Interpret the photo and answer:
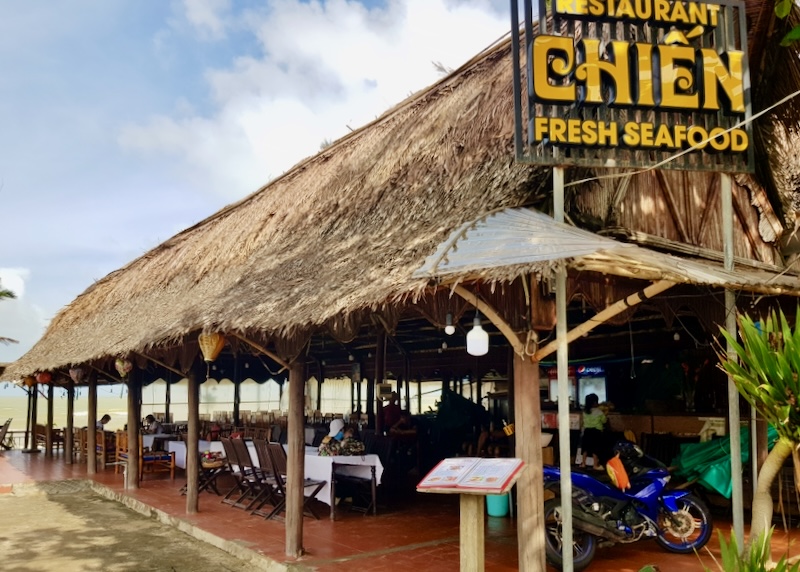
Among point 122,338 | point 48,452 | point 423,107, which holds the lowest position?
point 48,452

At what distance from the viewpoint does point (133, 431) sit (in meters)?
11.6

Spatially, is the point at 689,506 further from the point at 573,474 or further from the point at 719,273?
the point at 719,273

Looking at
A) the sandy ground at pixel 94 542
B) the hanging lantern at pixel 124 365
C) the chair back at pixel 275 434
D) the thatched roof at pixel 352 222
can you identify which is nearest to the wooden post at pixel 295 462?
the sandy ground at pixel 94 542

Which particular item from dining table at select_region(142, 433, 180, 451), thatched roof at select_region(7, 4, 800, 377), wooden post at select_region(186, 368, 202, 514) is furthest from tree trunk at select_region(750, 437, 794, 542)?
dining table at select_region(142, 433, 180, 451)

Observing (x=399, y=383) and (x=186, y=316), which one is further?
(x=399, y=383)

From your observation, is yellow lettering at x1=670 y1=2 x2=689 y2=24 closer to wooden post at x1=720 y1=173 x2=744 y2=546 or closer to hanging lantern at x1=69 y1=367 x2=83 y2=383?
wooden post at x1=720 y1=173 x2=744 y2=546

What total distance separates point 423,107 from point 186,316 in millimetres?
3919

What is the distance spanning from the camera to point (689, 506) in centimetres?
628

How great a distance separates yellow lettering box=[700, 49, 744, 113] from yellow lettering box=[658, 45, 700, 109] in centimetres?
11

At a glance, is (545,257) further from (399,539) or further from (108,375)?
(108,375)

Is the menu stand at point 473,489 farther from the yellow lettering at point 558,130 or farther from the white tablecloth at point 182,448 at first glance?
the white tablecloth at point 182,448

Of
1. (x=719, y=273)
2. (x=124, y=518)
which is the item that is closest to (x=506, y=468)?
(x=719, y=273)

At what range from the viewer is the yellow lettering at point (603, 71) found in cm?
515

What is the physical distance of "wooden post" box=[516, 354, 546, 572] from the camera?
194 inches
